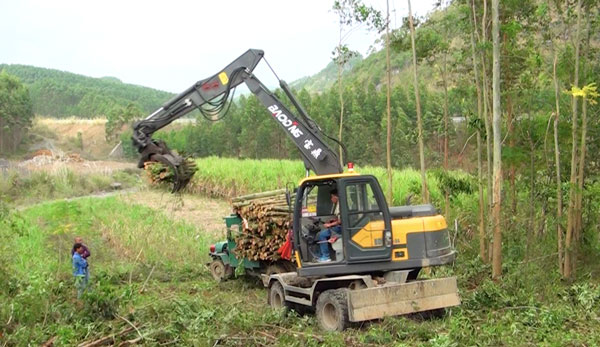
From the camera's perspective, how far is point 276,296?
33.1 feet

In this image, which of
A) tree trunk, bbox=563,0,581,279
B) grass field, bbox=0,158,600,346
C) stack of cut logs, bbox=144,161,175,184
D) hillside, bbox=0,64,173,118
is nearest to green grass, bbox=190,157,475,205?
grass field, bbox=0,158,600,346

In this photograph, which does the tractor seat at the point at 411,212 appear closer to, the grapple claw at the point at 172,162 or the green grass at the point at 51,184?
the grapple claw at the point at 172,162

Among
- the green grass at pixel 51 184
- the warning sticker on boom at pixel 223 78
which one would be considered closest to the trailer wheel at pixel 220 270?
the warning sticker on boom at pixel 223 78

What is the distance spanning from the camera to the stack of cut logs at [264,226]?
11070mm

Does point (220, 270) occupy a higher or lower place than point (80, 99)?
lower

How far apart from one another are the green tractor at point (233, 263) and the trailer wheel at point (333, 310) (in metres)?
2.59

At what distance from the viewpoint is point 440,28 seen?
15055 millimetres

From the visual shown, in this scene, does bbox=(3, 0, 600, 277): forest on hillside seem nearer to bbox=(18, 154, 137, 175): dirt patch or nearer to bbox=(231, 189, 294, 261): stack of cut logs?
bbox=(231, 189, 294, 261): stack of cut logs

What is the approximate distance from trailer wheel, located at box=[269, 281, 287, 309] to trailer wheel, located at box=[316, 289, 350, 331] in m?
1.13

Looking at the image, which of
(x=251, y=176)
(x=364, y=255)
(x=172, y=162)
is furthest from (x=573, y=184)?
(x=251, y=176)

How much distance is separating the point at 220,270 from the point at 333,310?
4.74m

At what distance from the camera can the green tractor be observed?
11.5 metres

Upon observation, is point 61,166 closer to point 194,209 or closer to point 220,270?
point 194,209

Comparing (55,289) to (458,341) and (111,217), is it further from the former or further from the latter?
(111,217)
